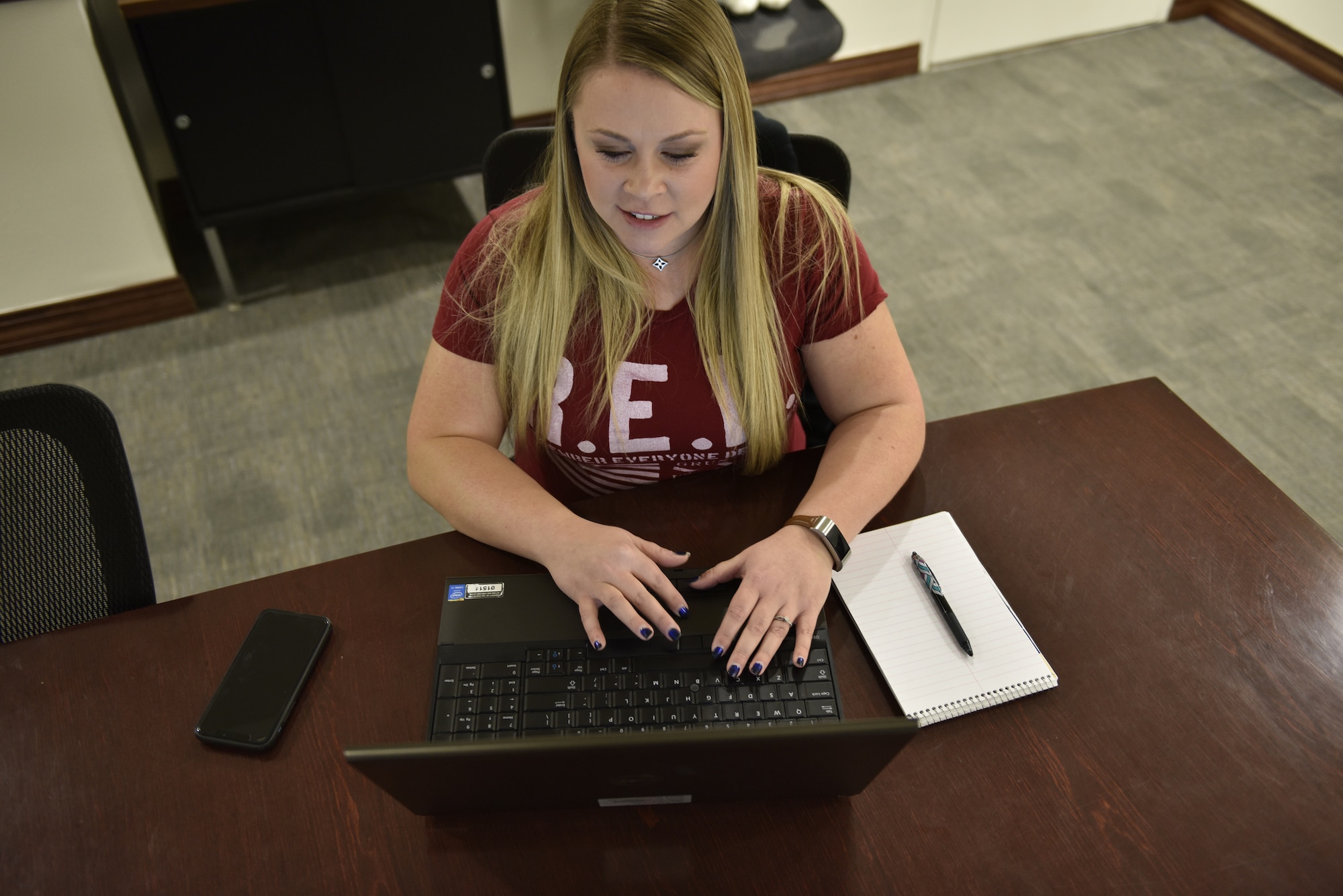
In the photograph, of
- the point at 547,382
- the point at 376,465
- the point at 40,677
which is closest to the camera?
the point at 40,677

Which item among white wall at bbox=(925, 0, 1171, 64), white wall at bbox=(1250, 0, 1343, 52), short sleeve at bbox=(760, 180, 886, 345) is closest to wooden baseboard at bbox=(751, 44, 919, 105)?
white wall at bbox=(925, 0, 1171, 64)

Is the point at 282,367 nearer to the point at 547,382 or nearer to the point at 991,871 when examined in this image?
the point at 547,382

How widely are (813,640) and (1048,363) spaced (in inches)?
69.4

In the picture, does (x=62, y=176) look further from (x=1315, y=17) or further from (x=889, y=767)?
(x=1315, y=17)

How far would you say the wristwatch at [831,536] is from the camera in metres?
1.03

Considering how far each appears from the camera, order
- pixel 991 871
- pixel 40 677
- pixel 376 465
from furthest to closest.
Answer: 1. pixel 376 465
2. pixel 40 677
3. pixel 991 871

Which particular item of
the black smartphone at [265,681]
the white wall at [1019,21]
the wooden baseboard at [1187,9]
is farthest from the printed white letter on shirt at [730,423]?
the wooden baseboard at [1187,9]

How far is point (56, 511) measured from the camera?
1.08 meters

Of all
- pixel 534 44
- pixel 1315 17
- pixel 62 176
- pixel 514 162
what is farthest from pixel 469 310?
pixel 1315 17

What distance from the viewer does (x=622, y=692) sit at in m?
0.93

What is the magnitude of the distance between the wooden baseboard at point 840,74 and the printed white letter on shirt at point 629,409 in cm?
245

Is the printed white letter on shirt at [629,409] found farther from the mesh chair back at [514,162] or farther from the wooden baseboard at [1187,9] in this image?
the wooden baseboard at [1187,9]

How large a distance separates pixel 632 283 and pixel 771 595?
1.33ft

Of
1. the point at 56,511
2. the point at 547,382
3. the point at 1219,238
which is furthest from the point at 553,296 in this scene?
the point at 1219,238
